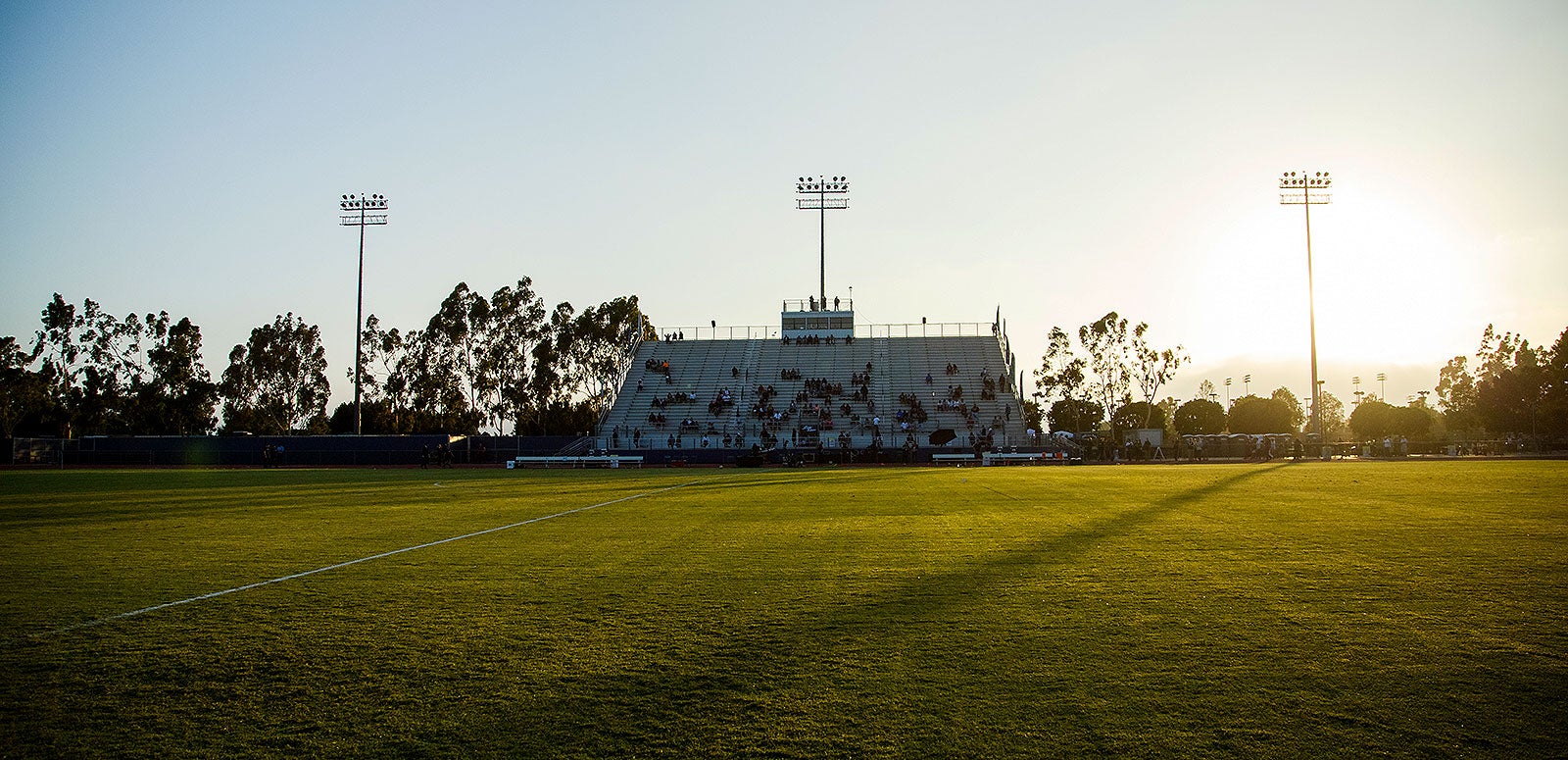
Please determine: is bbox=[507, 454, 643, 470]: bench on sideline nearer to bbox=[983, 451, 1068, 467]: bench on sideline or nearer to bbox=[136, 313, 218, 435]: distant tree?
bbox=[983, 451, 1068, 467]: bench on sideline

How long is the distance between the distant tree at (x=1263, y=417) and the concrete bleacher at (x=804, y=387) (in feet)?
125

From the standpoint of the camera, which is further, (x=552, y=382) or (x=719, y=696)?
(x=552, y=382)

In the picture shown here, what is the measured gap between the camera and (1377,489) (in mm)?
18234

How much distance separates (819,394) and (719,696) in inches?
2158

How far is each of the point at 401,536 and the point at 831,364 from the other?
2066 inches

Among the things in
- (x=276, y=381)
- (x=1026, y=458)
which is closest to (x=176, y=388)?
(x=276, y=381)

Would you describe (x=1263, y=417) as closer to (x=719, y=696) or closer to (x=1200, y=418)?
(x=1200, y=418)

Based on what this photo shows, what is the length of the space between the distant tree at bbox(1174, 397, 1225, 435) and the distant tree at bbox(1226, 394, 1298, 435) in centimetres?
183

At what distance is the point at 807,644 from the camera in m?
5.09

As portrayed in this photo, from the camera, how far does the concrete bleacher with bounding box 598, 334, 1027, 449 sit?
54.1 m

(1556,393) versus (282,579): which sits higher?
(1556,393)

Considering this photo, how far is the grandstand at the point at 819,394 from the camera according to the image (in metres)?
53.2

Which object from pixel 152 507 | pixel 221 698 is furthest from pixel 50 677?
pixel 152 507

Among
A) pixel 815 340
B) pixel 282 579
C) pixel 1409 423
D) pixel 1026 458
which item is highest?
pixel 815 340
